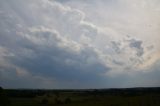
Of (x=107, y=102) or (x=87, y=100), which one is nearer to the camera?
(x=107, y=102)

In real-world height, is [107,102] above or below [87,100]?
below

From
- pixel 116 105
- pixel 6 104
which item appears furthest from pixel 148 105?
pixel 6 104

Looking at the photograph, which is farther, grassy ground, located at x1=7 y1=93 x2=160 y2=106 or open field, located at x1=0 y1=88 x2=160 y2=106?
grassy ground, located at x1=7 y1=93 x2=160 y2=106

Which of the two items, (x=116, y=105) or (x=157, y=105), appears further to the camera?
(x=116, y=105)

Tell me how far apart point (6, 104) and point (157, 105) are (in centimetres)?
2872

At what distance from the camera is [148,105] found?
55812mm

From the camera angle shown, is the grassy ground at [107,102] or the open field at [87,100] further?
the grassy ground at [107,102]

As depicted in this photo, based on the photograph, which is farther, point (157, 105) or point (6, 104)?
point (6, 104)

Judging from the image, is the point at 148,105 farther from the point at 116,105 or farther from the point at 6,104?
the point at 6,104

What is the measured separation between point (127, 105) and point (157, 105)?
648 centimetres

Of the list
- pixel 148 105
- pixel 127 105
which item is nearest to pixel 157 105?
pixel 148 105

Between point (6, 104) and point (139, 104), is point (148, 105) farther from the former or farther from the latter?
point (6, 104)

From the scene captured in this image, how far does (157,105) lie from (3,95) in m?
29.7

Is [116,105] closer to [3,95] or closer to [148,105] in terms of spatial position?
[148,105]
